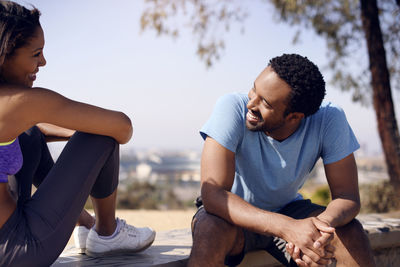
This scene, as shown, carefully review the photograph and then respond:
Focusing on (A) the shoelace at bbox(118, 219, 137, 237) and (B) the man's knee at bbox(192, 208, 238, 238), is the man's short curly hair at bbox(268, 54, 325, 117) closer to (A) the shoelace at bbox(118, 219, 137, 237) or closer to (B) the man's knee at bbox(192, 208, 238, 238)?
(B) the man's knee at bbox(192, 208, 238, 238)

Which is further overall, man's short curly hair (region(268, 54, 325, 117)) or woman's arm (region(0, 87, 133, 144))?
man's short curly hair (region(268, 54, 325, 117))

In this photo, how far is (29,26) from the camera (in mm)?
1730

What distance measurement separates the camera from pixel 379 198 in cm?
779

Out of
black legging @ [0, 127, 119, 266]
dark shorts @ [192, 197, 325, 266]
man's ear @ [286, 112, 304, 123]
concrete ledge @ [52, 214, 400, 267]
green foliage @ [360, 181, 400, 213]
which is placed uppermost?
man's ear @ [286, 112, 304, 123]

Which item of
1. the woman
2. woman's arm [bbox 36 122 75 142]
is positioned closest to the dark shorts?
the woman

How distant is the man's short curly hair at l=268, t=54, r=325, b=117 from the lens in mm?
2225

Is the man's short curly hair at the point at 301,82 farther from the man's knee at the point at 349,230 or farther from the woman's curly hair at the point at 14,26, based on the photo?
the woman's curly hair at the point at 14,26

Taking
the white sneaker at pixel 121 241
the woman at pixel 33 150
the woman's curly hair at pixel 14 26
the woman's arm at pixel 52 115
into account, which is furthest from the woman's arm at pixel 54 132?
the woman's curly hair at pixel 14 26

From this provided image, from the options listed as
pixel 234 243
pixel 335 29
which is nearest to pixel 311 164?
pixel 234 243

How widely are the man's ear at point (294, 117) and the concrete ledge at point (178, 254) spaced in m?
0.77

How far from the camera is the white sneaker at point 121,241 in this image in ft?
7.56

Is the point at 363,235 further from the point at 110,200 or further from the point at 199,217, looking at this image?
the point at 110,200

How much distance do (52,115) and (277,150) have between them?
115 centimetres

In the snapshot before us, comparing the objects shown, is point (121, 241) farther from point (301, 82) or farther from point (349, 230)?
point (301, 82)
